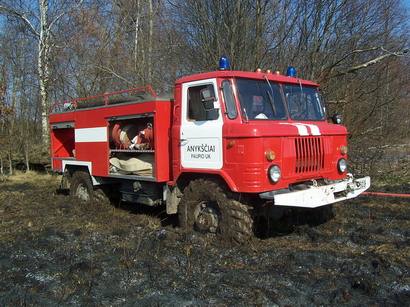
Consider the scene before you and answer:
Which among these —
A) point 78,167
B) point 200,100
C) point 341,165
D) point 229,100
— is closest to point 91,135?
point 78,167

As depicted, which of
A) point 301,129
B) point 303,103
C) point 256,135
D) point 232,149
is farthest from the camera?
point 303,103

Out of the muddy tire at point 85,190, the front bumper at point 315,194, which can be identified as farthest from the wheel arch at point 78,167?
the front bumper at point 315,194

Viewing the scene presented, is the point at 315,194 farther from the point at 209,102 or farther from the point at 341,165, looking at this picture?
the point at 209,102

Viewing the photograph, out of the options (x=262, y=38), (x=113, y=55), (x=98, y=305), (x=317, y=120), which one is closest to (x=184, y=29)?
(x=262, y=38)

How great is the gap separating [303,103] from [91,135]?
14.4 ft

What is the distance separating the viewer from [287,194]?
638 cm

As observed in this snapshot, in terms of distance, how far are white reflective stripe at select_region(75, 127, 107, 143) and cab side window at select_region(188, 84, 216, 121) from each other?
8.65 feet

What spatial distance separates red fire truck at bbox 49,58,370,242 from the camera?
6590mm

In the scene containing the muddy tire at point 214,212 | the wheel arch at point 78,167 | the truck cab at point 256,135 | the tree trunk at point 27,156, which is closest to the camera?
the truck cab at point 256,135

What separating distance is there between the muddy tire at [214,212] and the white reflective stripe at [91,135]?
2.77 m

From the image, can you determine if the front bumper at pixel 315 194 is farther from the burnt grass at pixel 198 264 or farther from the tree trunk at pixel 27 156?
the tree trunk at pixel 27 156

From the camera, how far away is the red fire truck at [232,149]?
21.6 feet

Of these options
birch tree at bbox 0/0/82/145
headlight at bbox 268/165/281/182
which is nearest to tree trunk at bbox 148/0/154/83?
birch tree at bbox 0/0/82/145

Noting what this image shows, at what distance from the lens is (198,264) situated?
5.82 meters
